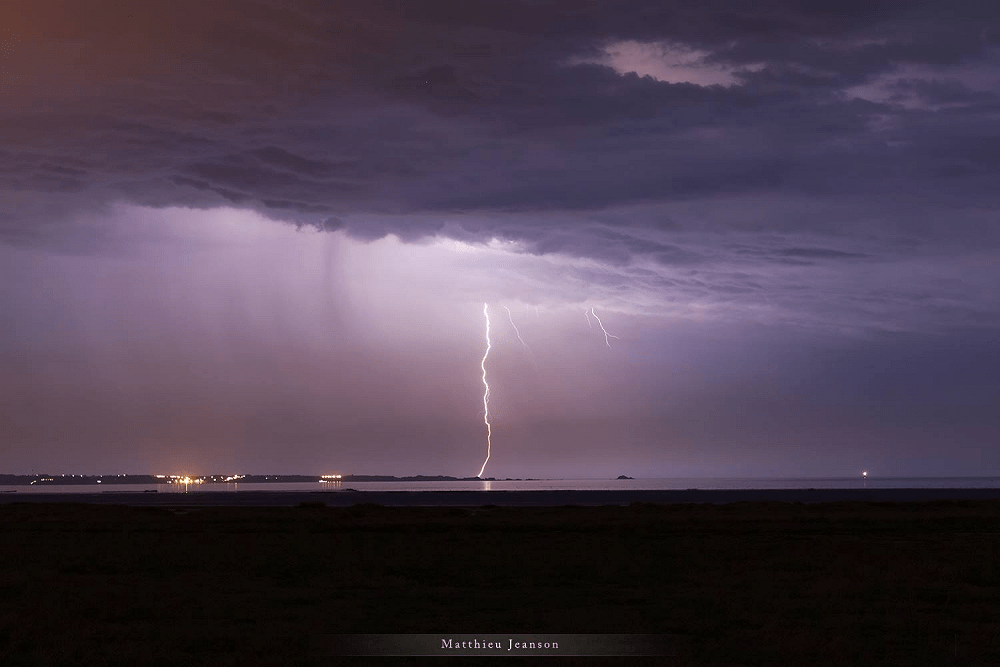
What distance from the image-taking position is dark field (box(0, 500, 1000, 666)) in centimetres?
1733

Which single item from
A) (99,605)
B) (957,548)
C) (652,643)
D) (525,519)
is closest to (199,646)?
(99,605)

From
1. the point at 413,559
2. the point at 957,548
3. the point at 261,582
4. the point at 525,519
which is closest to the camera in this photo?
the point at 261,582

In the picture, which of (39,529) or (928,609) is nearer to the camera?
(928,609)

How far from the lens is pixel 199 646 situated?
17281 mm

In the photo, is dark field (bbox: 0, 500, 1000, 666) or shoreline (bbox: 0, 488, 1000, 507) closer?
dark field (bbox: 0, 500, 1000, 666)

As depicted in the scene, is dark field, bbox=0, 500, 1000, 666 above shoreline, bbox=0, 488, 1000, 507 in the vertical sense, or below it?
below

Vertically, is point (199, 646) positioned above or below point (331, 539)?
below

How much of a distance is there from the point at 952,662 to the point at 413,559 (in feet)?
66.1

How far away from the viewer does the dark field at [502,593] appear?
1733 cm

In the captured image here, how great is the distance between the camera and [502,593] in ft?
82.2

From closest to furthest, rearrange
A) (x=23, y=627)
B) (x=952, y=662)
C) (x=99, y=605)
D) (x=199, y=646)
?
(x=952, y=662), (x=199, y=646), (x=23, y=627), (x=99, y=605)

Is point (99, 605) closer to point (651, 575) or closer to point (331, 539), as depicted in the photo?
point (651, 575)

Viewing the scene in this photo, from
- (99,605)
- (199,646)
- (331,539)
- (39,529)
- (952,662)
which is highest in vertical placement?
(39,529)

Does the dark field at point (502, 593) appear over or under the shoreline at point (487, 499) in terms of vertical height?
under
